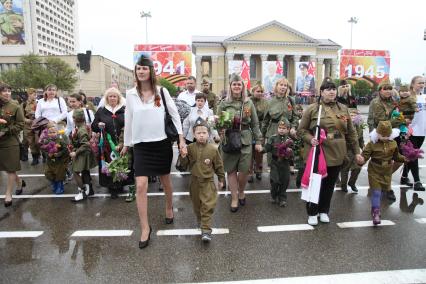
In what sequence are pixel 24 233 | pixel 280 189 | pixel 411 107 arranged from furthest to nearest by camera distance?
pixel 411 107
pixel 280 189
pixel 24 233

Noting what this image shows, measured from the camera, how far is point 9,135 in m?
5.66

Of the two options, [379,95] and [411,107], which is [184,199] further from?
[411,107]

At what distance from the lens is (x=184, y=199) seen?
5836mm

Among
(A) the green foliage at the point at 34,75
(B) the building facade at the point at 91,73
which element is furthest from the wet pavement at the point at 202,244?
(B) the building facade at the point at 91,73

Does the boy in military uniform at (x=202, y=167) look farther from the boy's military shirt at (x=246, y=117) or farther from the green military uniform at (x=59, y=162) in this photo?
the green military uniform at (x=59, y=162)

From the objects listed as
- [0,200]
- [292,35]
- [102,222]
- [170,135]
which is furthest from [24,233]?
[292,35]

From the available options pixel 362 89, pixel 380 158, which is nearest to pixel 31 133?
pixel 380 158

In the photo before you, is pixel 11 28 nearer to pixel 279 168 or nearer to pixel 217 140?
pixel 217 140

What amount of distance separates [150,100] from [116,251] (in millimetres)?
1755

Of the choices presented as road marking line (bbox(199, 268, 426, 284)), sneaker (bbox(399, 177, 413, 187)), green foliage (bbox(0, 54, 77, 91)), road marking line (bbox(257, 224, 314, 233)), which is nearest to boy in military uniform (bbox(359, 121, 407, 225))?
road marking line (bbox(257, 224, 314, 233))

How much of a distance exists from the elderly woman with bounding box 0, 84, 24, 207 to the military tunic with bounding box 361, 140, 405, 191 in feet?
17.8

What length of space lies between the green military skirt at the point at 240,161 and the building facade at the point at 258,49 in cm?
5954

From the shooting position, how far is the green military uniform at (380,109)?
5918 millimetres

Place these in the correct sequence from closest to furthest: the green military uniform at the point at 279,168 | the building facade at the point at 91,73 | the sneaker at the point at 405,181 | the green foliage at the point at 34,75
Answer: the green military uniform at the point at 279,168 < the sneaker at the point at 405,181 < the green foliage at the point at 34,75 < the building facade at the point at 91,73
